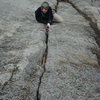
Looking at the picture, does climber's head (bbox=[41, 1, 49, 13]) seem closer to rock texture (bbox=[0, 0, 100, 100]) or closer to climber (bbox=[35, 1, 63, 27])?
climber (bbox=[35, 1, 63, 27])

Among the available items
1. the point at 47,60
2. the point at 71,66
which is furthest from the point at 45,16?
the point at 71,66

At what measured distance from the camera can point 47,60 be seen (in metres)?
6.23

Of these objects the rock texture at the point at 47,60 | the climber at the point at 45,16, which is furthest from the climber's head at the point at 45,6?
the rock texture at the point at 47,60

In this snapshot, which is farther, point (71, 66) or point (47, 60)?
point (47, 60)

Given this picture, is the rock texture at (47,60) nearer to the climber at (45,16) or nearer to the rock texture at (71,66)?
the rock texture at (71,66)

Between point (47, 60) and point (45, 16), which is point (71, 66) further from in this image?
point (45, 16)

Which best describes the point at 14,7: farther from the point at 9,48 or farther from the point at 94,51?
the point at 94,51

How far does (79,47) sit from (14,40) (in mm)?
2112

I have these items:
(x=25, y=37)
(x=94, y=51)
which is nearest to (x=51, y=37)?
(x=25, y=37)

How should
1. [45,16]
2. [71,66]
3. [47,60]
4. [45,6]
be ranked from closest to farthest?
1. [71,66]
2. [47,60]
3. [45,6]
4. [45,16]

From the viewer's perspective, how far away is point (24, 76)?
217 inches

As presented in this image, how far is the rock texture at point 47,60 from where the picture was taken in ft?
16.7

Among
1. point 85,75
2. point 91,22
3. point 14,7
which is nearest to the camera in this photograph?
point 85,75

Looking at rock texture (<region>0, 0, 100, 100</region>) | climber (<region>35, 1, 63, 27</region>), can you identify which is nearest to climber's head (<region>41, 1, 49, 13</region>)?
climber (<region>35, 1, 63, 27</region>)
